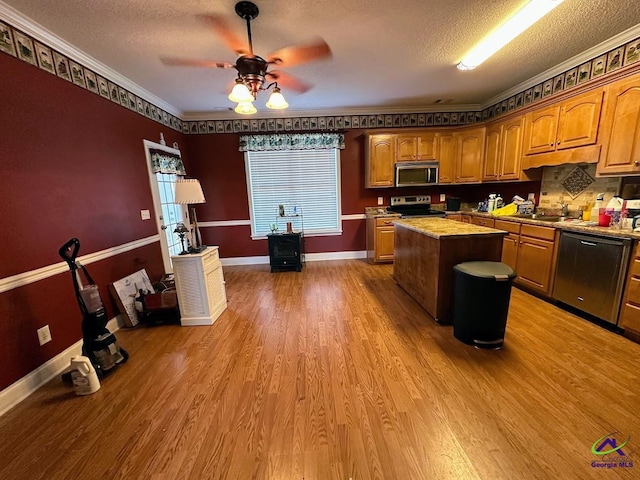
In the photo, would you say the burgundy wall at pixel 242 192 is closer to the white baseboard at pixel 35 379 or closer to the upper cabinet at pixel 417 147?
the upper cabinet at pixel 417 147

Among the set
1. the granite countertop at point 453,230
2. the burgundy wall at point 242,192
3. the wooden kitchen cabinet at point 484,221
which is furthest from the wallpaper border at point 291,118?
the granite countertop at point 453,230

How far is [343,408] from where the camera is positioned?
5.45 ft

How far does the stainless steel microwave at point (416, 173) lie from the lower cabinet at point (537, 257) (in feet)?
5.62

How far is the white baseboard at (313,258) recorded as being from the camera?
16.8ft

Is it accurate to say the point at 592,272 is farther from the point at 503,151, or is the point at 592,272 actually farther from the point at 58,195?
the point at 58,195

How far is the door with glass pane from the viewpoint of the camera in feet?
11.6

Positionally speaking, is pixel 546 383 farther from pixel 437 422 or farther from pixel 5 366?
pixel 5 366

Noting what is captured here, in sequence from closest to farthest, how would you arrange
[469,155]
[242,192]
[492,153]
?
[492,153]
[469,155]
[242,192]

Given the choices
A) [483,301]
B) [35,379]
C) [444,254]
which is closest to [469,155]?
[444,254]

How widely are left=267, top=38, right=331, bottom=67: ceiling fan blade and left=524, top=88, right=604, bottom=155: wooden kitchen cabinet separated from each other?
8.71 ft

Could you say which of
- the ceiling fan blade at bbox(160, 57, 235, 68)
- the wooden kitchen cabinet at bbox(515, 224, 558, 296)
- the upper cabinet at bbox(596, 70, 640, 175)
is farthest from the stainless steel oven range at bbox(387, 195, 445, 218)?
the ceiling fan blade at bbox(160, 57, 235, 68)

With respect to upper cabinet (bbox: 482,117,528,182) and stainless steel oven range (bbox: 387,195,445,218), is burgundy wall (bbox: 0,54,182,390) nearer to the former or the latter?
stainless steel oven range (bbox: 387,195,445,218)

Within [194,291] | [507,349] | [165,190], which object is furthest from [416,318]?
[165,190]

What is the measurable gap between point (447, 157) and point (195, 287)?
14.4 ft
